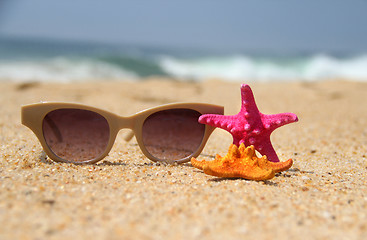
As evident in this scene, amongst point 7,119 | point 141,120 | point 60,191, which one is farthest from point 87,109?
point 7,119

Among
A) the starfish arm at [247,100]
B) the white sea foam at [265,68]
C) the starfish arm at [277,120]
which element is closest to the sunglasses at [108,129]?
the starfish arm at [247,100]

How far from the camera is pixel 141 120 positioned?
272 centimetres

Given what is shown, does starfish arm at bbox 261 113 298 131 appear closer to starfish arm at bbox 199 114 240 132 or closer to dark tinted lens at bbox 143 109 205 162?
starfish arm at bbox 199 114 240 132

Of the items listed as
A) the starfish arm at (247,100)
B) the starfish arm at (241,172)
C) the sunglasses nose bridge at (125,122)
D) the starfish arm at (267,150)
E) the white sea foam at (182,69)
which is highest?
the white sea foam at (182,69)

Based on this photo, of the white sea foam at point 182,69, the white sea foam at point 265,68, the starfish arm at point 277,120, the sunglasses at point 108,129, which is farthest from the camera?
the white sea foam at point 265,68

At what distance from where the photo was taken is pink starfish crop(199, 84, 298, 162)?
2.49 m

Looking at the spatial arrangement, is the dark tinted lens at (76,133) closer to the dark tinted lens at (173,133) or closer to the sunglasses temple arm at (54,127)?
the sunglasses temple arm at (54,127)

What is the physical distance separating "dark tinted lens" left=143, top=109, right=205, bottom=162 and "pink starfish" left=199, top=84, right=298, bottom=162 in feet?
0.78

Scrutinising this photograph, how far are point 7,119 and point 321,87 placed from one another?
24.5 ft

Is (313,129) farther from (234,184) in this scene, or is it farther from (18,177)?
(18,177)

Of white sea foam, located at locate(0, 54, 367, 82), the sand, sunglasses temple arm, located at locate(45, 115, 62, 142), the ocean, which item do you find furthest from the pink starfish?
white sea foam, located at locate(0, 54, 367, 82)

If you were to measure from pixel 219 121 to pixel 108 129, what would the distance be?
910 millimetres

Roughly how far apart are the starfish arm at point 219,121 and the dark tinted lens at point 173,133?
14 cm

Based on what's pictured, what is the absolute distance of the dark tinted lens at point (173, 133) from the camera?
2.76 metres
